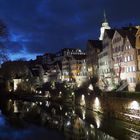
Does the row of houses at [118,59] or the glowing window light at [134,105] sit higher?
the row of houses at [118,59]

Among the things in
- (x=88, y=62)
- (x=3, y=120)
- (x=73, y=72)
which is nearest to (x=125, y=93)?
(x=3, y=120)

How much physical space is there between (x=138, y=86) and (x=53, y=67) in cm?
7810

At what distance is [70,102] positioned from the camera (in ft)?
251

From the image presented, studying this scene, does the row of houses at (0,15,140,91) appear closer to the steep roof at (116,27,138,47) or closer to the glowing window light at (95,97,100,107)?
the steep roof at (116,27,138,47)

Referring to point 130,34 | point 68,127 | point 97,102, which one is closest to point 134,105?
point 68,127

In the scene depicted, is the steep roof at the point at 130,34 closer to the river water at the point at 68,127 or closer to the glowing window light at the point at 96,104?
the glowing window light at the point at 96,104

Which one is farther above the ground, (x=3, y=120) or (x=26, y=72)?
(x=26, y=72)

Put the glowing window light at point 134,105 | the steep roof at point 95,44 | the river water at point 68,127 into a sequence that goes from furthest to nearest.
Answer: the steep roof at point 95,44 → the glowing window light at point 134,105 → the river water at point 68,127

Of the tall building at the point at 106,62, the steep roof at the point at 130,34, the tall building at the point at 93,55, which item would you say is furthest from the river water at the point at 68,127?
the tall building at the point at 93,55

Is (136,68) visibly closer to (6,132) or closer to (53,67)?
(6,132)

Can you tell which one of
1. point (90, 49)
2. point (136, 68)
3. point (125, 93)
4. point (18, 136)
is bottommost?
point (18, 136)

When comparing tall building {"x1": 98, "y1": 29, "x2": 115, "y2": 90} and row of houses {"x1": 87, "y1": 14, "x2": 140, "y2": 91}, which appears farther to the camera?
tall building {"x1": 98, "y1": 29, "x2": 115, "y2": 90}

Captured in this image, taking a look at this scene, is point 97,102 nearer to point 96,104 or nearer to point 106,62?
point 96,104

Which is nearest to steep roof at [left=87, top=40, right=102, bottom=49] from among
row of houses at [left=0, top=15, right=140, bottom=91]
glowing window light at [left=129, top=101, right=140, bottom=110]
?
row of houses at [left=0, top=15, right=140, bottom=91]
